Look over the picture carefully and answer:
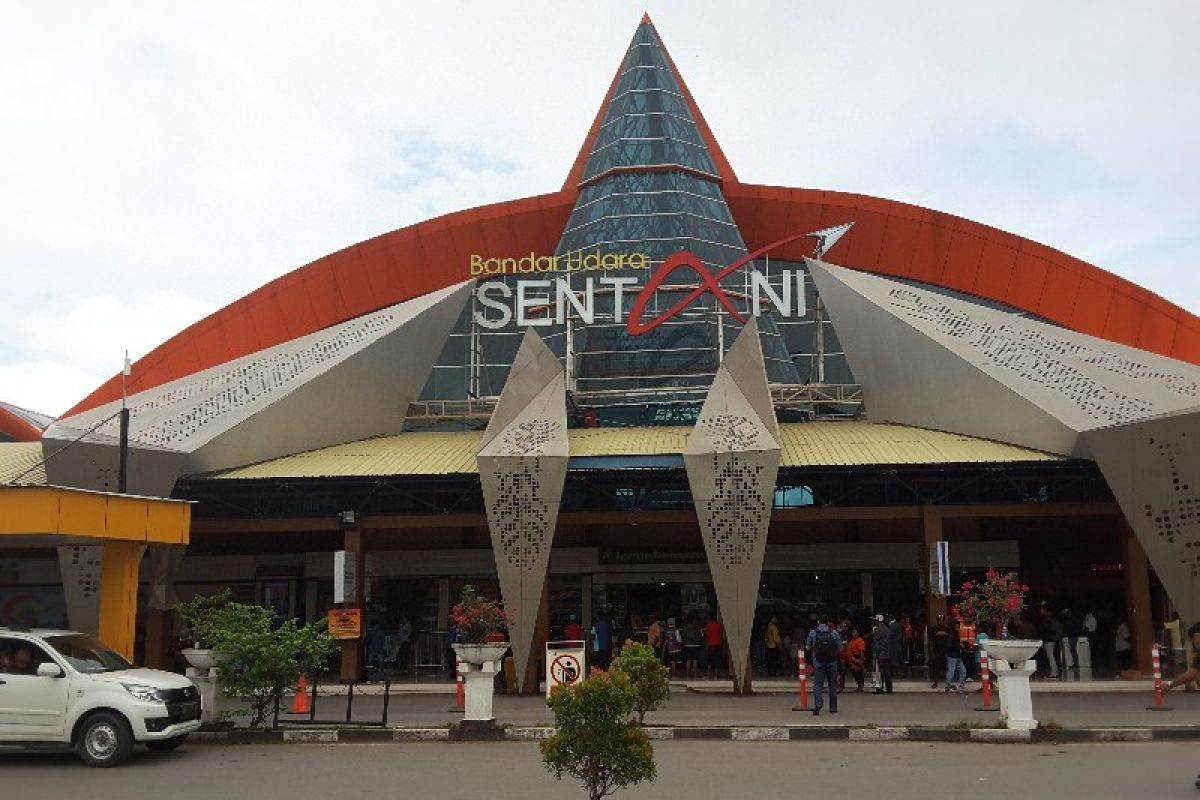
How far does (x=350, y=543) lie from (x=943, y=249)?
21970mm

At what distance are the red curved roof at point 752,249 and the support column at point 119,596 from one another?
20740 mm

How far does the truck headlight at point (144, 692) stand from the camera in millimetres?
13016

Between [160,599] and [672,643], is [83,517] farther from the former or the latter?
[672,643]

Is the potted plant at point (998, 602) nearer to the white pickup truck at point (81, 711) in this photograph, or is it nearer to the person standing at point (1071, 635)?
the person standing at point (1071, 635)

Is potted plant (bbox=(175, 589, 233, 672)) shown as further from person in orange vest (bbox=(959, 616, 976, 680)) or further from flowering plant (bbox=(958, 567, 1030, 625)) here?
person in orange vest (bbox=(959, 616, 976, 680))

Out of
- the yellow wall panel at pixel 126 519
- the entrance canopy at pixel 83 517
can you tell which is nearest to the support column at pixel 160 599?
the entrance canopy at pixel 83 517

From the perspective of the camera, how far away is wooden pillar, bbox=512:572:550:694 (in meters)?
21.4

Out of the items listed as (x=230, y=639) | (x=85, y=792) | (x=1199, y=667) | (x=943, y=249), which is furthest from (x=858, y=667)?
(x=943, y=249)

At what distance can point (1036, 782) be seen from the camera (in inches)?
435

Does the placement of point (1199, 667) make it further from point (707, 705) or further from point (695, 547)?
point (695, 547)

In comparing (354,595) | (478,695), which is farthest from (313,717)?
(354,595)

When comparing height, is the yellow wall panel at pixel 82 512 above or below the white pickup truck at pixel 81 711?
above

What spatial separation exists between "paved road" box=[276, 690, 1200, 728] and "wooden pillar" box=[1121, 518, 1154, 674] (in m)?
2.99

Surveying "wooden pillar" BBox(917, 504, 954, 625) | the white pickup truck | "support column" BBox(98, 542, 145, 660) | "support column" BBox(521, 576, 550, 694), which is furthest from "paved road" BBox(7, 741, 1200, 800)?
"wooden pillar" BBox(917, 504, 954, 625)
